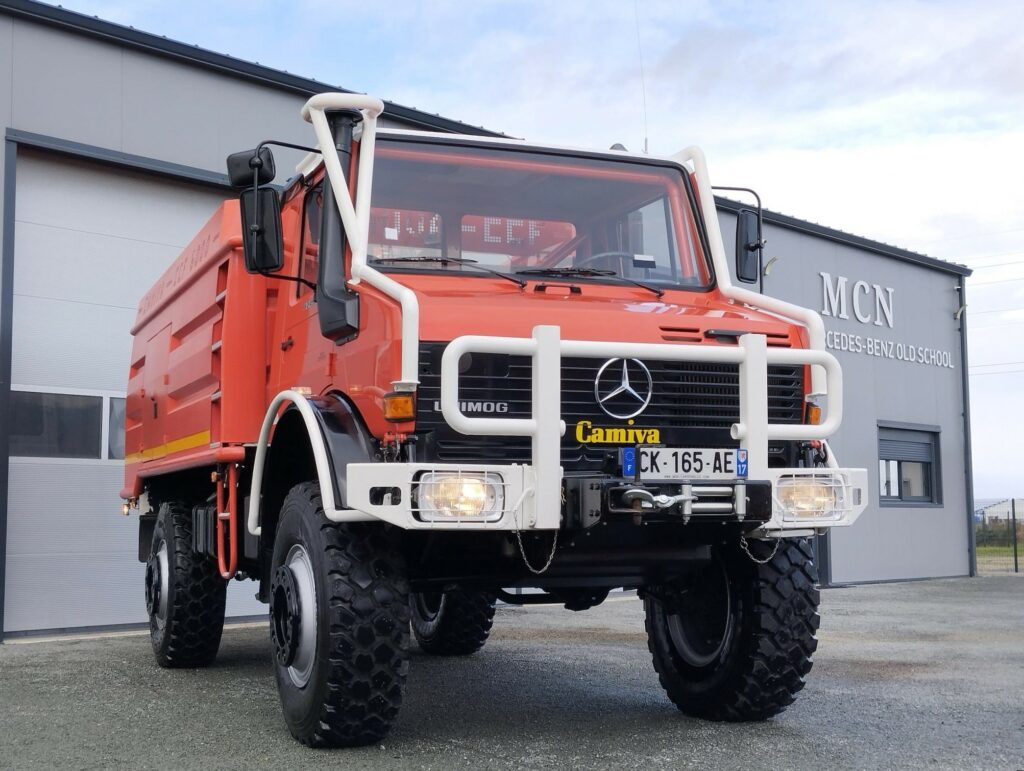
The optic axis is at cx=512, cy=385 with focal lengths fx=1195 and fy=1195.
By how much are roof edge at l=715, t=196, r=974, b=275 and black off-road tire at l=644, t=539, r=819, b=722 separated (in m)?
10.7

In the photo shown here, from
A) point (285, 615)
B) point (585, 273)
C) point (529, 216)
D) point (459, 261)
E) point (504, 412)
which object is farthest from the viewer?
point (529, 216)

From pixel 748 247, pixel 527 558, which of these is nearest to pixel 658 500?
pixel 527 558

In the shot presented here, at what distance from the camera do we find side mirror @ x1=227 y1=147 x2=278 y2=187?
548cm

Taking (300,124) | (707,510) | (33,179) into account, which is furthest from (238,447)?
(300,124)

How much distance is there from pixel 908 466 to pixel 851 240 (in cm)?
410

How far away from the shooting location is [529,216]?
605 cm

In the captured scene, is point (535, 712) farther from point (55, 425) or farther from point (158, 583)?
point (55, 425)

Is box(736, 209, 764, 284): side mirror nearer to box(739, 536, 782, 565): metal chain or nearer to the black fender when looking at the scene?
box(739, 536, 782, 565): metal chain

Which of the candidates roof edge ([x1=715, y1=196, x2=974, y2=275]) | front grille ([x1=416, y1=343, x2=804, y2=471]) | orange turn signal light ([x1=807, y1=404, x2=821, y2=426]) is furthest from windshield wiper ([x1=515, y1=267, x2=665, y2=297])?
roof edge ([x1=715, y1=196, x2=974, y2=275])

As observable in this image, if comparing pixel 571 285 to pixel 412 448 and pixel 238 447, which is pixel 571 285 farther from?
pixel 238 447

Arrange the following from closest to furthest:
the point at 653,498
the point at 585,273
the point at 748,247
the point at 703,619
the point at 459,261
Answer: the point at 653,498 → the point at 459,261 → the point at 585,273 → the point at 703,619 → the point at 748,247

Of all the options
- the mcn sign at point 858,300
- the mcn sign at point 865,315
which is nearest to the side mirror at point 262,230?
the mcn sign at point 865,315

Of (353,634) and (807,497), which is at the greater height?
(807,497)

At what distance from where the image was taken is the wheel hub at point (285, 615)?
528 centimetres
